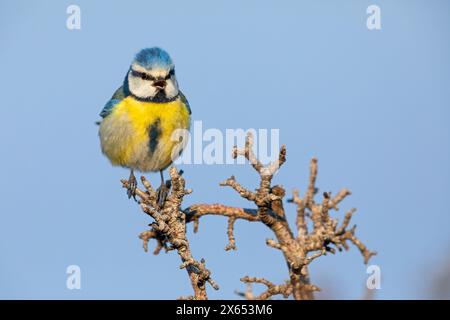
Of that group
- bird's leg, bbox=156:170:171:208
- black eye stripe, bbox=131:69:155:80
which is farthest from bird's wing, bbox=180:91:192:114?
bird's leg, bbox=156:170:171:208

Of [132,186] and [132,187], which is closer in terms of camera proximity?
[132,187]

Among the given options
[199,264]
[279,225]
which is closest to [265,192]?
[279,225]

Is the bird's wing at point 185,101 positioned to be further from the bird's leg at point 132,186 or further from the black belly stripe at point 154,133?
the bird's leg at point 132,186

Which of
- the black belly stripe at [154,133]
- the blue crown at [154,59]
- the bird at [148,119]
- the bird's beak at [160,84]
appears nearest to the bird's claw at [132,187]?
the bird at [148,119]

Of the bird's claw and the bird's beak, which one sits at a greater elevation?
the bird's beak

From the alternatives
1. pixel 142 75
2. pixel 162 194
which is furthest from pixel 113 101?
pixel 162 194

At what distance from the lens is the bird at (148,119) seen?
23.1 feet

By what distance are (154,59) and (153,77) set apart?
0.62 feet

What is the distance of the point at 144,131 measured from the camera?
23.2 feet

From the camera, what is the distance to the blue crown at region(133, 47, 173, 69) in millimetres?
6934

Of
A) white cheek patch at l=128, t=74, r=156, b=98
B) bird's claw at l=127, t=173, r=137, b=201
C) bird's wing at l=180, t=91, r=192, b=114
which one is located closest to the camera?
bird's claw at l=127, t=173, r=137, b=201

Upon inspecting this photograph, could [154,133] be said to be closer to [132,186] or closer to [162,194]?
[132,186]

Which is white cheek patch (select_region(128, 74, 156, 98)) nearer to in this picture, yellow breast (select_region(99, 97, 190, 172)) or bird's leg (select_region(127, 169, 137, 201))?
yellow breast (select_region(99, 97, 190, 172))

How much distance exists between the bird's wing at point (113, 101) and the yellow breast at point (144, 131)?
9 centimetres
